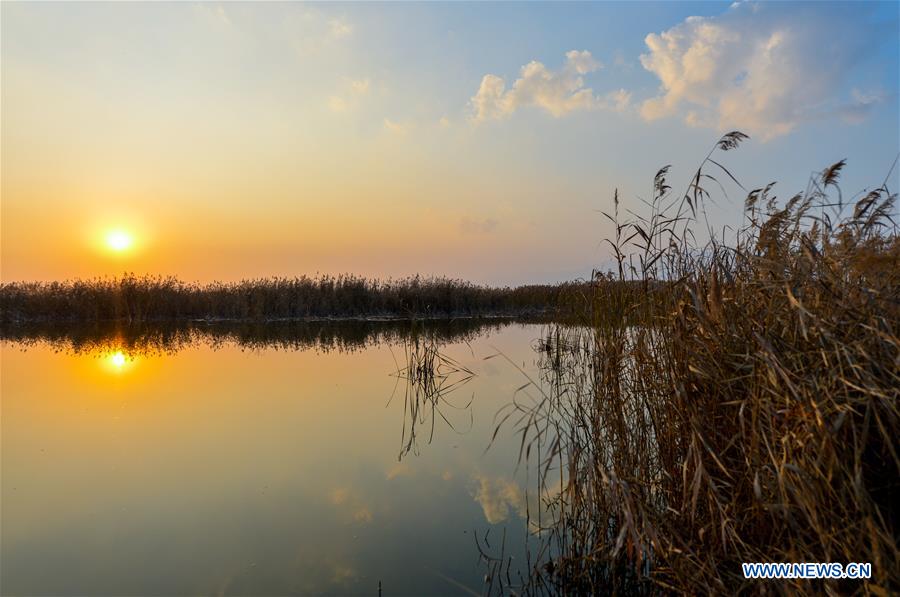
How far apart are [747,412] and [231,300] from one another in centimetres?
2470

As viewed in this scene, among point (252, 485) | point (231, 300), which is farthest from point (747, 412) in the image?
point (231, 300)

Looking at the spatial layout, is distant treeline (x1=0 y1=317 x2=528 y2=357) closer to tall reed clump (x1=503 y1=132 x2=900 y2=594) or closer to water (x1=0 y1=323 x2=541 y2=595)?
water (x1=0 y1=323 x2=541 y2=595)

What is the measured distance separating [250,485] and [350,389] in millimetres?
3761

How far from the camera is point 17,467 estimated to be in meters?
4.64

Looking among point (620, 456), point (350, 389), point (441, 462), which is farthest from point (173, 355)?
point (620, 456)

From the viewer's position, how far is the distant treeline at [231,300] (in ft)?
74.6

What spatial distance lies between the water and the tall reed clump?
1.02m

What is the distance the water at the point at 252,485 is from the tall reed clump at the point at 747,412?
1.02 meters

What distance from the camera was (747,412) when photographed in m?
2.24

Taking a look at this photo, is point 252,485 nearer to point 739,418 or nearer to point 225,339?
point 739,418

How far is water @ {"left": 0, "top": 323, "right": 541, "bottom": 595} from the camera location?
2.97 metres

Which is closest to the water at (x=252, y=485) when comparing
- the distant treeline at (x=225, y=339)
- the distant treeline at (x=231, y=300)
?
the distant treeline at (x=225, y=339)

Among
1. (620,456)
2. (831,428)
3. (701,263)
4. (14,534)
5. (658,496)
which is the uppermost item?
(701,263)

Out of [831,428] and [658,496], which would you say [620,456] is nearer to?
[658,496]
